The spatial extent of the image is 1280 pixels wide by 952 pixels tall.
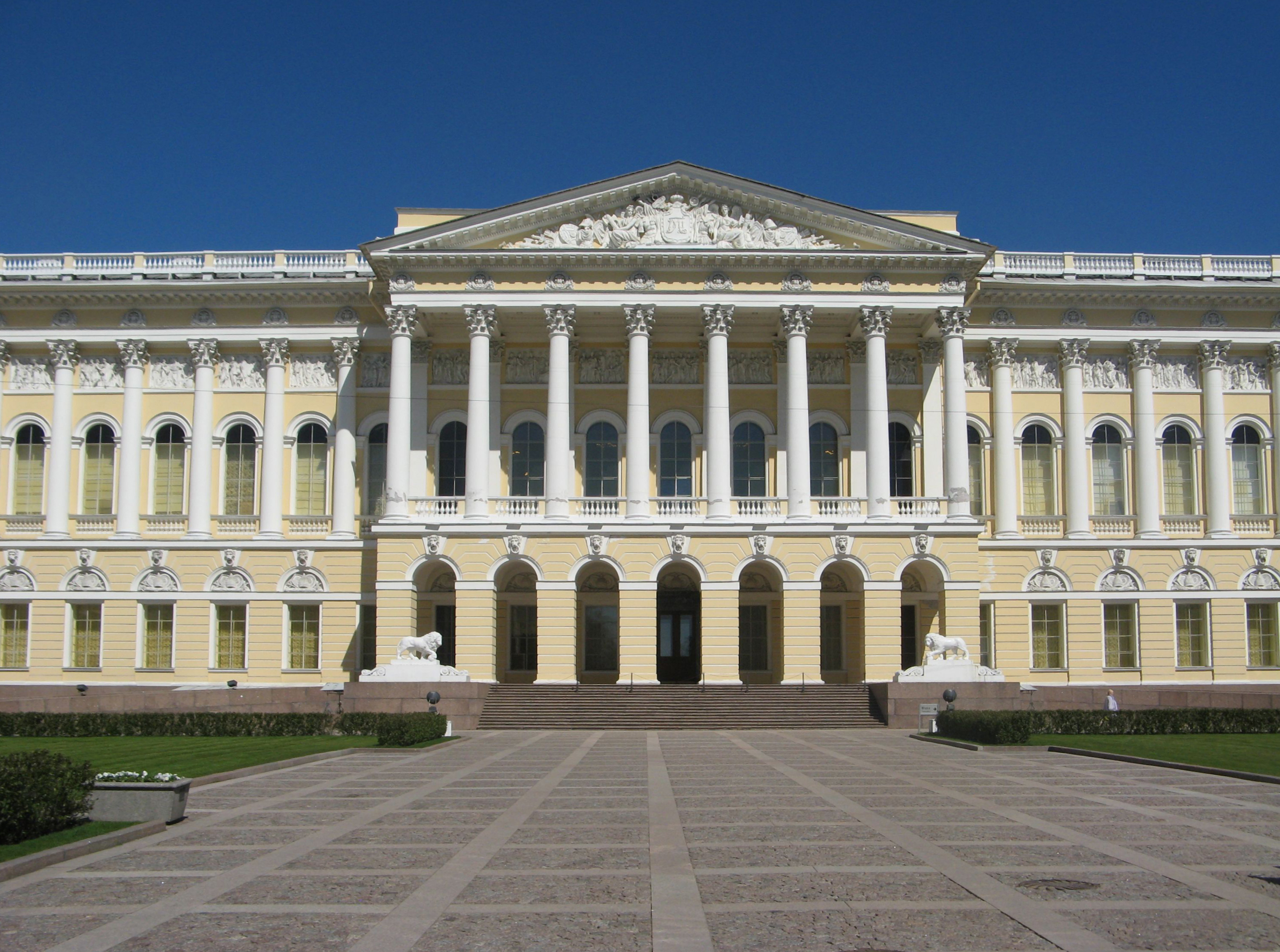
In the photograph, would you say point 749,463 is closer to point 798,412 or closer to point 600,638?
point 798,412

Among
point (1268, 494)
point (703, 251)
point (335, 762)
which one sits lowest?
point (335, 762)

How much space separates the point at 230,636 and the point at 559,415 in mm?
16058

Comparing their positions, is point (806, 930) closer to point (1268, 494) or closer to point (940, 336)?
point (940, 336)

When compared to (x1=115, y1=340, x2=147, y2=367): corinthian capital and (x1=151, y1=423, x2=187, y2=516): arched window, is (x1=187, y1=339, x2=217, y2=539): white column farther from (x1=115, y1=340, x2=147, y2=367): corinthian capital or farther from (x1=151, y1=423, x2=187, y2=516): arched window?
(x1=115, y1=340, x2=147, y2=367): corinthian capital

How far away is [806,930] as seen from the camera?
10.8m

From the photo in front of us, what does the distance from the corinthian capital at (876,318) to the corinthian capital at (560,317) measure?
418 inches

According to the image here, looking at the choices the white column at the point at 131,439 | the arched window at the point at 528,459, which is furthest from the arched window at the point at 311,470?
the arched window at the point at 528,459

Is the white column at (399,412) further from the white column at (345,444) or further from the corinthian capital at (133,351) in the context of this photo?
the corinthian capital at (133,351)

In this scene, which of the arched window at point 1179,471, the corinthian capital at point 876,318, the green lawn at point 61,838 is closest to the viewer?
the green lawn at point 61,838

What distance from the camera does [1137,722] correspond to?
1342 inches

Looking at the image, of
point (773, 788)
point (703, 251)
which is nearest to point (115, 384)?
point (703, 251)

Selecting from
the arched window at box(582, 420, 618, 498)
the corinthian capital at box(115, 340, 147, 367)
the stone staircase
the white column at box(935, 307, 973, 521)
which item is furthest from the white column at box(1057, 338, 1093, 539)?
the corinthian capital at box(115, 340, 147, 367)

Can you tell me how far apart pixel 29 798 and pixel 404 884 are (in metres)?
5.26

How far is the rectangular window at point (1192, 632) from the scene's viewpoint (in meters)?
49.6
